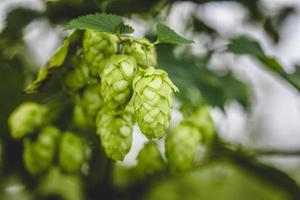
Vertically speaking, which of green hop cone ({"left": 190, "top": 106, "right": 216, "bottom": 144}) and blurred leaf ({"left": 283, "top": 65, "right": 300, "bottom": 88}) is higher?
blurred leaf ({"left": 283, "top": 65, "right": 300, "bottom": 88})

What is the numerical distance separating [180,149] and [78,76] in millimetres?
344

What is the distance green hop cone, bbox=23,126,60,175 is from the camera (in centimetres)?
164

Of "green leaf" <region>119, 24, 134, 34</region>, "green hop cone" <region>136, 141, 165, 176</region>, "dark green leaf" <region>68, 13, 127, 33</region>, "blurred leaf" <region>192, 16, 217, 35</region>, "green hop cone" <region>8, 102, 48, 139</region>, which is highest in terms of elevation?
"dark green leaf" <region>68, 13, 127, 33</region>

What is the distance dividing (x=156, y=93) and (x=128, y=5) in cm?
87

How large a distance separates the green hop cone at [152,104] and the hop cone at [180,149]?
1.53ft

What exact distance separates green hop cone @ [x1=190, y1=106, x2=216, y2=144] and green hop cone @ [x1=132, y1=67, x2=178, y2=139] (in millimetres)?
629

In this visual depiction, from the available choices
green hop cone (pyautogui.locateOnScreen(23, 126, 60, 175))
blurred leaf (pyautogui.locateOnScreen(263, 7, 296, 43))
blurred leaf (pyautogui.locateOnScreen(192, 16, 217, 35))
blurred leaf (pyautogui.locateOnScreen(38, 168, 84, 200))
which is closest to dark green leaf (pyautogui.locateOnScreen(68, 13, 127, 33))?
green hop cone (pyautogui.locateOnScreen(23, 126, 60, 175))

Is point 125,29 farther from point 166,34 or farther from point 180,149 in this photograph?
point 180,149

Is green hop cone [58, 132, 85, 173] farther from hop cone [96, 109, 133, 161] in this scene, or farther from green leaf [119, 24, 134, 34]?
green leaf [119, 24, 134, 34]

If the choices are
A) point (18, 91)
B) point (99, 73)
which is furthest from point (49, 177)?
point (99, 73)

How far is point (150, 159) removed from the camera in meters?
1.67

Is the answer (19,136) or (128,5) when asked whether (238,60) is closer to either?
(128,5)

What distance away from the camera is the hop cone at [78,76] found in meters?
1.36

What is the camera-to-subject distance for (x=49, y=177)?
221 cm
